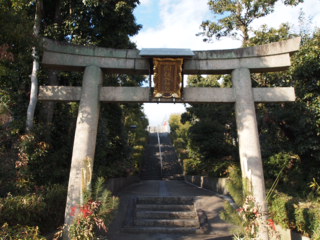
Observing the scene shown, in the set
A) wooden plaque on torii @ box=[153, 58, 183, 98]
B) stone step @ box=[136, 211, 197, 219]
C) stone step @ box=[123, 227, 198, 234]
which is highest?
Answer: wooden plaque on torii @ box=[153, 58, 183, 98]

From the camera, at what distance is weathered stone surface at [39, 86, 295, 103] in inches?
279

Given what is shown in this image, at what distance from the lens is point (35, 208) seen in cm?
593

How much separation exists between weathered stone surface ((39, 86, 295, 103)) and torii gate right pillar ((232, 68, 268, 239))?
0.84 ft

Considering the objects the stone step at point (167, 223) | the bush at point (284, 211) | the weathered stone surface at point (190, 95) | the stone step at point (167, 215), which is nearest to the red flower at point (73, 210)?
the weathered stone surface at point (190, 95)

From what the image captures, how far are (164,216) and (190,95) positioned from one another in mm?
4487

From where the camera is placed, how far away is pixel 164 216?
8.95m

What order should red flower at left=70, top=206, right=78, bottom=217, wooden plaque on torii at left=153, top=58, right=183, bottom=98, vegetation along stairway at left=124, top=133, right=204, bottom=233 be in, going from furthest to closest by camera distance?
vegetation along stairway at left=124, top=133, right=204, bottom=233
wooden plaque on torii at left=153, top=58, right=183, bottom=98
red flower at left=70, top=206, right=78, bottom=217

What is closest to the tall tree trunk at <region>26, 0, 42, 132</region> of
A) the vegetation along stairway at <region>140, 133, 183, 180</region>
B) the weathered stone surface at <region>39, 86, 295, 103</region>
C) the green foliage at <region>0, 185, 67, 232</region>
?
the weathered stone surface at <region>39, 86, 295, 103</region>

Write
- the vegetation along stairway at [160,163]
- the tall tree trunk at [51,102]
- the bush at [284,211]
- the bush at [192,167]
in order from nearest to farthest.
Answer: the bush at [284,211]
the tall tree trunk at [51,102]
the bush at [192,167]
the vegetation along stairway at [160,163]

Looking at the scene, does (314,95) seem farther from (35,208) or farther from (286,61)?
(35,208)

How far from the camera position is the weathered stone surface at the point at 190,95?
7.08 metres

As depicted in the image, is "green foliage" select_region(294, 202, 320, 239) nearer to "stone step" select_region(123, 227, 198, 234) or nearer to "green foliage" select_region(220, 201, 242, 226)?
"green foliage" select_region(220, 201, 242, 226)

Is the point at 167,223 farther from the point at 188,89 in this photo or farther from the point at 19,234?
the point at 19,234

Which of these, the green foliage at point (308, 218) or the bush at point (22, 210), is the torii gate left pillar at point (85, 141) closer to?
the bush at point (22, 210)
